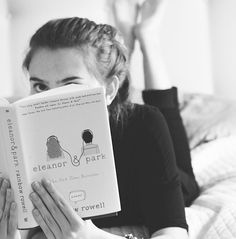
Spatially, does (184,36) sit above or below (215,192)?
above

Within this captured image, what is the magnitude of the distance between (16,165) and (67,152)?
8 centimetres

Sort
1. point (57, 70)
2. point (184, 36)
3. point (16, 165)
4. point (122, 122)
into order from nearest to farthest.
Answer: point (16, 165)
point (57, 70)
point (122, 122)
point (184, 36)

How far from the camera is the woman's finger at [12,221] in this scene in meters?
0.84


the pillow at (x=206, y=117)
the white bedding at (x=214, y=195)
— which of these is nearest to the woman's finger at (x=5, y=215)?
the white bedding at (x=214, y=195)

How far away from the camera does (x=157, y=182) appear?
1.06 metres

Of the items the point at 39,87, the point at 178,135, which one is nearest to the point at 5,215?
the point at 39,87

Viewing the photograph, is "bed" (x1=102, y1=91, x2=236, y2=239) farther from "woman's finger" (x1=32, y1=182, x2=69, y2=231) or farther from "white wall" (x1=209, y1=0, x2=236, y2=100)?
"white wall" (x1=209, y1=0, x2=236, y2=100)

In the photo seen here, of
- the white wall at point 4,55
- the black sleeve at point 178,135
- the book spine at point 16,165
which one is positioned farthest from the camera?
the white wall at point 4,55

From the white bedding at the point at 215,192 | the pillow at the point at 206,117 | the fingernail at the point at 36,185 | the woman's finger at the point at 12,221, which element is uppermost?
the fingernail at the point at 36,185

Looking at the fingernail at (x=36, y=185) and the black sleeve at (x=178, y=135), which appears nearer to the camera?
the fingernail at (x=36, y=185)

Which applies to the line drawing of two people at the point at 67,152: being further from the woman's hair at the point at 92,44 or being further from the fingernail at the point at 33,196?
the woman's hair at the point at 92,44

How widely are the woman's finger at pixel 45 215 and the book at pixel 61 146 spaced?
0.06 feet

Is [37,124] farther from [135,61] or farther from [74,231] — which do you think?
[135,61]

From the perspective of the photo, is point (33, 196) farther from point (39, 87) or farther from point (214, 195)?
point (214, 195)
